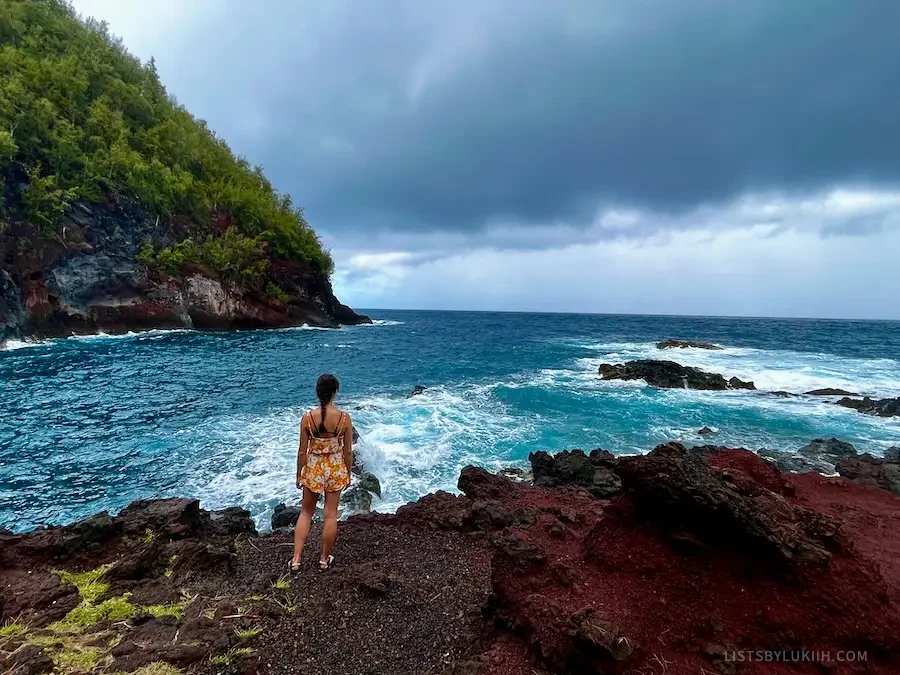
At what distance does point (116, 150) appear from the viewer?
151 ft

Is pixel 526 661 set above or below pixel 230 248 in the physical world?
below

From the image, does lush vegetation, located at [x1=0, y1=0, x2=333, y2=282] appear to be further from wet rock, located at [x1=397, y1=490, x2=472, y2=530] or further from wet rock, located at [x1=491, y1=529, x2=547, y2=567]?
wet rock, located at [x1=491, y1=529, x2=547, y2=567]

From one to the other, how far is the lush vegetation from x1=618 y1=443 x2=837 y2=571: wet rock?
165 feet

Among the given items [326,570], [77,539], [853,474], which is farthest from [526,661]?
[853,474]

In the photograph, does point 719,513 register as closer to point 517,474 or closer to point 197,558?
point 197,558

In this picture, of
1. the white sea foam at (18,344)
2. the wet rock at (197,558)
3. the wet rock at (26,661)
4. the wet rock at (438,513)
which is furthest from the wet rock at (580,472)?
the white sea foam at (18,344)

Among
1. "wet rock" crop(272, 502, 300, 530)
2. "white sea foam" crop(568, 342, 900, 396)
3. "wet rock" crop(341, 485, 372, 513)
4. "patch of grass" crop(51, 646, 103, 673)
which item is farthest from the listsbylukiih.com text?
"white sea foam" crop(568, 342, 900, 396)

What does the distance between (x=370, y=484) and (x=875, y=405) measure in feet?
81.9

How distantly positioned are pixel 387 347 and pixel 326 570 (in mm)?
38077

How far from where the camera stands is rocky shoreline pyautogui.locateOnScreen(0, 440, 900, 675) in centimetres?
360

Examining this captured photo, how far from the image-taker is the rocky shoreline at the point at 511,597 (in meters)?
3.60

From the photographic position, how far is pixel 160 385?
21.3 meters

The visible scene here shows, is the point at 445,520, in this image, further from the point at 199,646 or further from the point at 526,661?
the point at 199,646

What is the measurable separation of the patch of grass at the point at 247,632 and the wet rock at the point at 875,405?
27134mm
